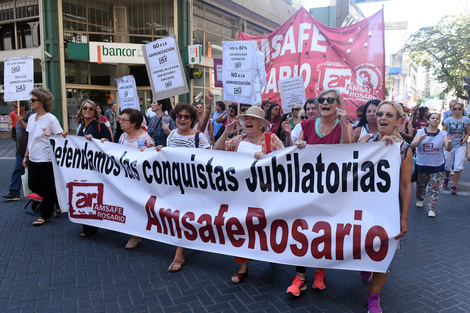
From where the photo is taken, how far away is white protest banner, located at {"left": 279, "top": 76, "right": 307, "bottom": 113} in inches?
264

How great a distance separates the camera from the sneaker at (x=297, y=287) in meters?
3.35

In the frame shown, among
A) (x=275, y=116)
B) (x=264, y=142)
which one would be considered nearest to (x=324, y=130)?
(x=264, y=142)

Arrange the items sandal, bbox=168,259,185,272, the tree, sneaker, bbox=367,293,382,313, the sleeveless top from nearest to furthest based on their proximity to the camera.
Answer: sneaker, bbox=367,293,382,313, the sleeveless top, sandal, bbox=168,259,185,272, the tree

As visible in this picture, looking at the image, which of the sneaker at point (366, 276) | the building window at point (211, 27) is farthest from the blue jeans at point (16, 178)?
the building window at point (211, 27)

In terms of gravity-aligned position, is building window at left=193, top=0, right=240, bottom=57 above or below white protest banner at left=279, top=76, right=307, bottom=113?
above

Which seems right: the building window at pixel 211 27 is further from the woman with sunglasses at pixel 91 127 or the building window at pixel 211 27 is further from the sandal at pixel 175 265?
the sandal at pixel 175 265

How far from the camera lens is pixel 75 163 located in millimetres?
4879

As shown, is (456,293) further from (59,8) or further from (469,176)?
(59,8)

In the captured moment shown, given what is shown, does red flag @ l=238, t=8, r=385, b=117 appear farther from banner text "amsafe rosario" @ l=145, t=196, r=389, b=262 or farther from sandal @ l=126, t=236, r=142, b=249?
sandal @ l=126, t=236, r=142, b=249

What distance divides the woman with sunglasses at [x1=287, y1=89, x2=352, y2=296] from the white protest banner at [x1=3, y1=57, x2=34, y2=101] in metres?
5.56

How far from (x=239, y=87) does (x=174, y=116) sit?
1.86m

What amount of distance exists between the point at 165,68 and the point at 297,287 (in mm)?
3696

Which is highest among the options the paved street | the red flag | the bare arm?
the red flag

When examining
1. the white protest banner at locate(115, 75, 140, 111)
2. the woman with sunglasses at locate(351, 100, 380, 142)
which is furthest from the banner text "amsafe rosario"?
the white protest banner at locate(115, 75, 140, 111)
